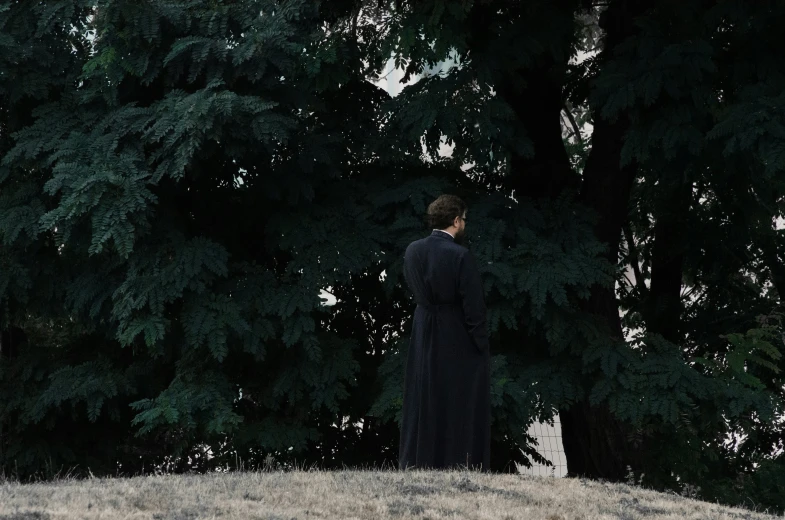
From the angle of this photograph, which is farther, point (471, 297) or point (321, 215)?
point (321, 215)

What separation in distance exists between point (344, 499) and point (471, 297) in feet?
5.86

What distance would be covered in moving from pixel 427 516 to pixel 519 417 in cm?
451

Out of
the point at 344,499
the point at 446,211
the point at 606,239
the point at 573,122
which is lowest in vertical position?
the point at 344,499

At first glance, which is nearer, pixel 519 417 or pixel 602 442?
pixel 519 417

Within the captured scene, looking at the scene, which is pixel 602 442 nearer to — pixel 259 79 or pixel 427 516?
pixel 259 79

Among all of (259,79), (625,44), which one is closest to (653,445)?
(625,44)

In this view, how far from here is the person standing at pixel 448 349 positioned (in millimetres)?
7211

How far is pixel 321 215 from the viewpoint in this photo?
1093 cm

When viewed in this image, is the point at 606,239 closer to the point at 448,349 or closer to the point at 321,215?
the point at 321,215

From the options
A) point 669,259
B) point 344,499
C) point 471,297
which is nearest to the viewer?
point 344,499

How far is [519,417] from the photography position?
10.1m

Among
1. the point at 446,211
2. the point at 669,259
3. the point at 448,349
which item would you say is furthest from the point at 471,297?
the point at 669,259

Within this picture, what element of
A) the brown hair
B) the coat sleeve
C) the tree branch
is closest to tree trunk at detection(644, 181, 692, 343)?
the tree branch

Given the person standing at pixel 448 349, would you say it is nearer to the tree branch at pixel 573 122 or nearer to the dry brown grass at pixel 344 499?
the dry brown grass at pixel 344 499
